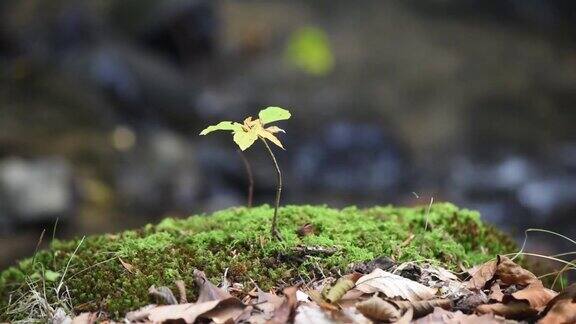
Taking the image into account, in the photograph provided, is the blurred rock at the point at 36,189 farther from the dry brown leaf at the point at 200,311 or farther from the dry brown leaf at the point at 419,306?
the dry brown leaf at the point at 419,306

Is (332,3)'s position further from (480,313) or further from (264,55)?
(480,313)

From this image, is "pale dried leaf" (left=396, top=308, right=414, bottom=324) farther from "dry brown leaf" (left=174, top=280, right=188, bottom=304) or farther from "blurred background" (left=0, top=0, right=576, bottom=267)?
"blurred background" (left=0, top=0, right=576, bottom=267)

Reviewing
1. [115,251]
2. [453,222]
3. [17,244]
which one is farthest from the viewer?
[17,244]

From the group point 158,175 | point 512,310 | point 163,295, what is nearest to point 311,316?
point 163,295

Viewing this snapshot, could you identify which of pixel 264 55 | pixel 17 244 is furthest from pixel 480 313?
pixel 264 55

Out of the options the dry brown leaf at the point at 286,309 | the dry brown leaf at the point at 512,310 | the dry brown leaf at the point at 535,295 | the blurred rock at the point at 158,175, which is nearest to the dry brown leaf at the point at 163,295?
the dry brown leaf at the point at 286,309

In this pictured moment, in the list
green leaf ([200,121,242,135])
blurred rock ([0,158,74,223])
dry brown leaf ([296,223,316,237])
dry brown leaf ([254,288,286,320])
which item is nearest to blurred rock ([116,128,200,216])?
blurred rock ([0,158,74,223])
